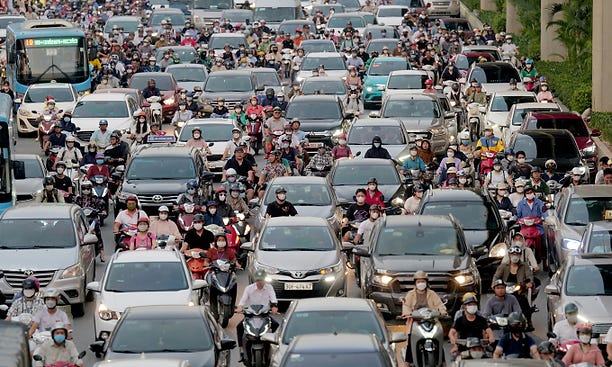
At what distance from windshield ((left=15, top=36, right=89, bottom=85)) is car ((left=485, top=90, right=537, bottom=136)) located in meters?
14.3

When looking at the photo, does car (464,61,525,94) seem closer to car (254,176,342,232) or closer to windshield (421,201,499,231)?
car (254,176,342,232)

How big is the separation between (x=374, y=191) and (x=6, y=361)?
16411 mm

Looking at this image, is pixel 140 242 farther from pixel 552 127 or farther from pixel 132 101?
pixel 132 101

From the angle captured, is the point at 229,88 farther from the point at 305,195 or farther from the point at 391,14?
A: the point at 391,14

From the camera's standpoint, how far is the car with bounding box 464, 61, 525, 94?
53.8 metres

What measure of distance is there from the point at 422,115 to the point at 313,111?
259cm

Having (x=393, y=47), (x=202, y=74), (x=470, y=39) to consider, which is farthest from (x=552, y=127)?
(x=470, y=39)

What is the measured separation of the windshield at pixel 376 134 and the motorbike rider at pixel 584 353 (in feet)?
64.1

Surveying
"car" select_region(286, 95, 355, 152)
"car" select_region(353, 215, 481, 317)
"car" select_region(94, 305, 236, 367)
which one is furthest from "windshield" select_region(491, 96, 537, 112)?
"car" select_region(94, 305, 236, 367)

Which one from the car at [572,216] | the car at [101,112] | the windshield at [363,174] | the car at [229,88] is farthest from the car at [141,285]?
the car at [229,88]

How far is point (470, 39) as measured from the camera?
69562 millimetres

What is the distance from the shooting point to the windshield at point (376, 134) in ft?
136

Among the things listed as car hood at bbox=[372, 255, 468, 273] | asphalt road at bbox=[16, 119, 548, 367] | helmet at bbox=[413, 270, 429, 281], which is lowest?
asphalt road at bbox=[16, 119, 548, 367]

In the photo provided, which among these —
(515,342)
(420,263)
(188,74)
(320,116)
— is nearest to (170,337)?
(515,342)
